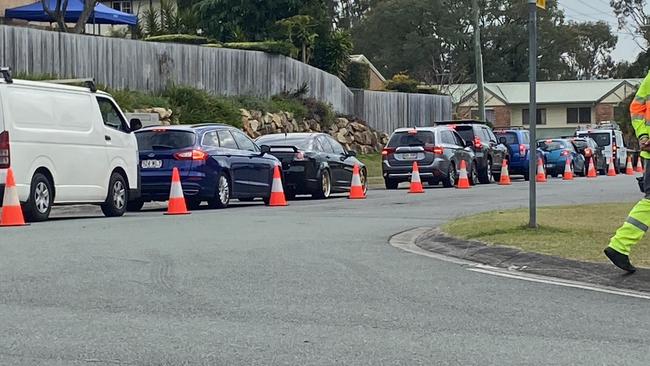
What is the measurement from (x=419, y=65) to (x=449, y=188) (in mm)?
49562

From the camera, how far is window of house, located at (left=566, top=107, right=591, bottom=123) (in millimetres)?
77250

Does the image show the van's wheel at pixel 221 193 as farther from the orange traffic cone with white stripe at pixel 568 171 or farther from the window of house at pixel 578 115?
the window of house at pixel 578 115

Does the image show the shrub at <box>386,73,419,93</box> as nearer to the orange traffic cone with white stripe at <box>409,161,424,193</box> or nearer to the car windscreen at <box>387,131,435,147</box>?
the car windscreen at <box>387,131,435,147</box>

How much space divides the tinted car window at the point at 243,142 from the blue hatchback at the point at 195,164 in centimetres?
15

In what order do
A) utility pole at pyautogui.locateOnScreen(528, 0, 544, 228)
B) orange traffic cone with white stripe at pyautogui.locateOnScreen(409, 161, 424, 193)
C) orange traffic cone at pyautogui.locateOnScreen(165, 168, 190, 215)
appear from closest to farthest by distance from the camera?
utility pole at pyautogui.locateOnScreen(528, 0, 544, 228)
orange traffic cone at pyautogui.locateOnScreen(165, 168, 190, 215)
orange traffic cone with white stripe at pyautogui.locateOnScreen(409, 161, 424, 193)

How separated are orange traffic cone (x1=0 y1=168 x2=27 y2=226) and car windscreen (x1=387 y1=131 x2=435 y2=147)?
14066 mm

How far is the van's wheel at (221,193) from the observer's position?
18516 mm

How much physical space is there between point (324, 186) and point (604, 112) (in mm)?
58441

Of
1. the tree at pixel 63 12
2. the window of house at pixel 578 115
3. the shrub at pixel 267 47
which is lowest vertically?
the window of house at pixel 578 115

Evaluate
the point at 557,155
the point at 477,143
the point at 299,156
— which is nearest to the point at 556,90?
the point at 557,155

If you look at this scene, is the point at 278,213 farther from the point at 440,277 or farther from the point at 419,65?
the point at 419,65

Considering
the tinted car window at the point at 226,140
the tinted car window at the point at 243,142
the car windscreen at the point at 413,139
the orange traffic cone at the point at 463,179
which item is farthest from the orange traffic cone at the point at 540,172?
the tinted car window at the point at 226,140

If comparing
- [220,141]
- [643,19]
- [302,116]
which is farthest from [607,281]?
[643,19]

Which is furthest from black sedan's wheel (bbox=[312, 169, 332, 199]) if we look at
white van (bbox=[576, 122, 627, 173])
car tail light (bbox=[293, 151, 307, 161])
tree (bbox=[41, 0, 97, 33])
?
white van (bbox=[576, 122, 627, 173])
